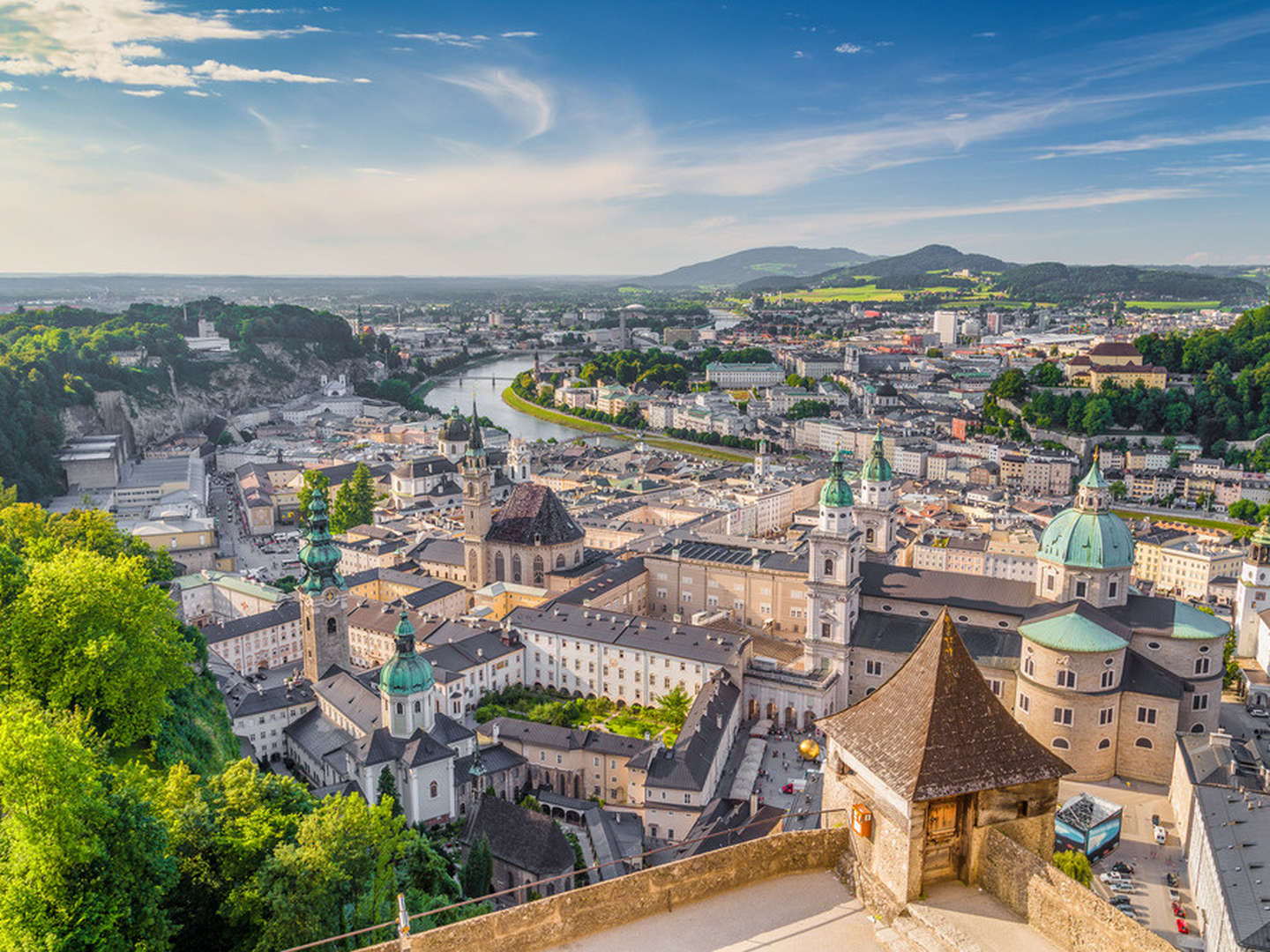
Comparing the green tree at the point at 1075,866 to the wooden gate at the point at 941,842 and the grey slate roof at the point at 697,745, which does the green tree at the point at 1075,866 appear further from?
the wooden gate at the point at 941,842

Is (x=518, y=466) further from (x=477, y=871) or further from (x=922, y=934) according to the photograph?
(x=922, y=934)

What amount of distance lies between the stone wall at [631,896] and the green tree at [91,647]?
1351 cm

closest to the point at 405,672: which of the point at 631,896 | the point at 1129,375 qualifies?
the point at 631,896

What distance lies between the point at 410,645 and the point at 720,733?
11.0 m

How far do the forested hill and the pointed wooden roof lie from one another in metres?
66.3

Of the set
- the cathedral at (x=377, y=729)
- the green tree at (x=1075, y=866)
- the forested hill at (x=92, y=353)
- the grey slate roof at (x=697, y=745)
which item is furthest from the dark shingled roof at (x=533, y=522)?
the forested hill at (x=92, y=353)

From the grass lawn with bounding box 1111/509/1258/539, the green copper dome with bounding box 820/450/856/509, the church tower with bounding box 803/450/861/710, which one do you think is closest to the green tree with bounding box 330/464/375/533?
the church tower with bounding box 803/450/861/710

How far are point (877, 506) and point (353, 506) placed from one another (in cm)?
3914

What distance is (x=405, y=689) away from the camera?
29.7m

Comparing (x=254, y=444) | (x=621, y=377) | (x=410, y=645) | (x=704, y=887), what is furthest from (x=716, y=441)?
(x=704, y=887)

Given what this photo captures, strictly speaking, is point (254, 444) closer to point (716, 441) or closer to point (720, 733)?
point (716, 441)

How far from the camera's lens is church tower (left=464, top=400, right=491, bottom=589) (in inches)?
1965

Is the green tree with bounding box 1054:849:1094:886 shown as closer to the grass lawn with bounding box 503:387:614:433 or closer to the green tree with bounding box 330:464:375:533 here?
the green tree with bounding box 330:464:375:533

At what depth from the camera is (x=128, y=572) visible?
2222 cm
